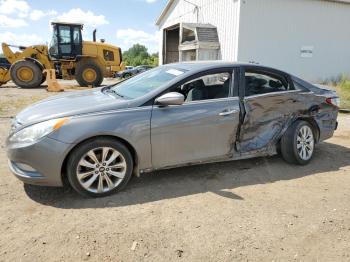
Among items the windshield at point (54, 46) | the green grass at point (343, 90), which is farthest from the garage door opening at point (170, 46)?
the green grass at point (343, 90)

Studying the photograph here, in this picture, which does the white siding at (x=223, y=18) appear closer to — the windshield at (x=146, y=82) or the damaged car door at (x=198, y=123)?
the windshield at (x=146, y=82)

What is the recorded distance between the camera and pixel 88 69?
56.0ft

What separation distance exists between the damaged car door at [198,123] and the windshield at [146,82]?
262 millimetres

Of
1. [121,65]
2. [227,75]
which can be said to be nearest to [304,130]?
[227,75]

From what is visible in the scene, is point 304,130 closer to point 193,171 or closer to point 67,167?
point 193,171

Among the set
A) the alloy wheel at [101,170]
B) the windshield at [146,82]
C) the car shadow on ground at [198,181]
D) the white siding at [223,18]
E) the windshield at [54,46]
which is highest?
the white siding at [223,18]

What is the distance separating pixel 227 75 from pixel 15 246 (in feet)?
10.6

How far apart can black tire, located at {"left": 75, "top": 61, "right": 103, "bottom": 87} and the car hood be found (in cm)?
1296

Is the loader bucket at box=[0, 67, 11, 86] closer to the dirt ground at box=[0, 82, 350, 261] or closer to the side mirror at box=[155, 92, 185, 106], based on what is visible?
the dirt ground at box=[0, 82, 350, 261]

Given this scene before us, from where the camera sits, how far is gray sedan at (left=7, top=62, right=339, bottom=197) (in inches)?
146

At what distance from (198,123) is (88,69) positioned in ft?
45.4

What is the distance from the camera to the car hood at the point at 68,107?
383cm

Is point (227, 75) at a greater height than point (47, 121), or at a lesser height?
greater

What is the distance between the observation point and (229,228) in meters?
3.37
